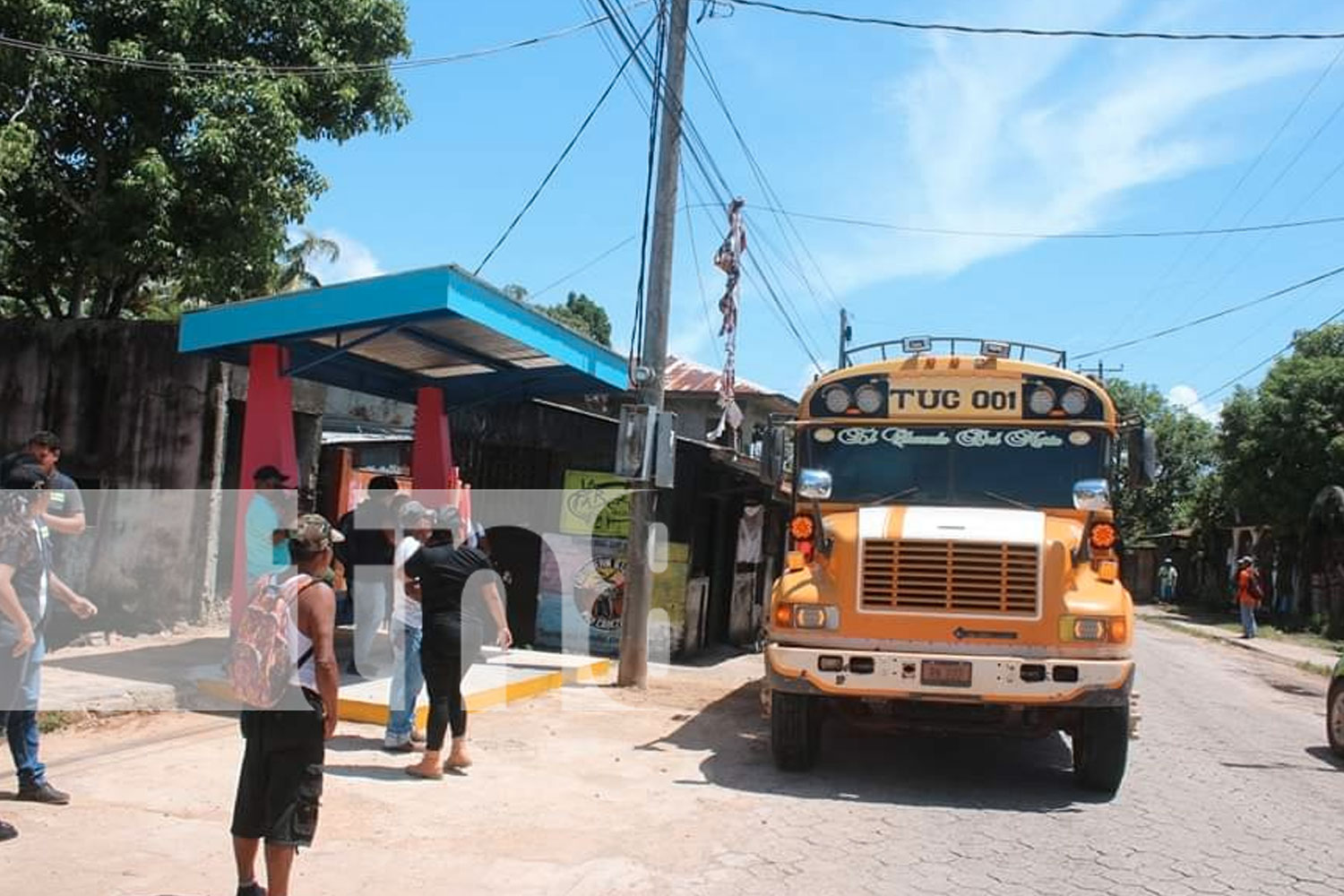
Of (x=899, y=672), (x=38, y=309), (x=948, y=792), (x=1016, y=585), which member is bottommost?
(x=948, y=792)

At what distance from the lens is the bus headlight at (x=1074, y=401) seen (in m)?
8.11

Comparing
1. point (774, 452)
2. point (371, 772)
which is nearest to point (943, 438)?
point (774, 452)

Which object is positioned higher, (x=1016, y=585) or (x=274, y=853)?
(x=1016, y=585)

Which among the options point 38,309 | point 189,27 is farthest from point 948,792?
point 38,309

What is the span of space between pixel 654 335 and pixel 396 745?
16.9 feet

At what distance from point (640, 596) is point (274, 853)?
706cm

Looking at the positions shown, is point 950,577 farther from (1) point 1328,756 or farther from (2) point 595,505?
(2) point 595,505

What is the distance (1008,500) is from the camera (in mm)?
8047

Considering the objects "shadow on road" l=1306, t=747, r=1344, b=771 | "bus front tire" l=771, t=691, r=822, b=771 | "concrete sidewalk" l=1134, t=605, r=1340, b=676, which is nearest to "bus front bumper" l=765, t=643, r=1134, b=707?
"bus front tire" l=771, t=691, r=822, b=771

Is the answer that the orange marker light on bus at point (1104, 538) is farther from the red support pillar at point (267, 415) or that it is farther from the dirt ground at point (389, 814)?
the red support pillar at point (267, 415)

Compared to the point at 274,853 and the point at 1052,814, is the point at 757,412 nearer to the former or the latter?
the point at 1052,814

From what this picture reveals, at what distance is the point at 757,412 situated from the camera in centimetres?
3033

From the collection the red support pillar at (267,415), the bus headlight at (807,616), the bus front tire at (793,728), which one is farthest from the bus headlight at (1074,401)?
the red support pillar at (267,415)

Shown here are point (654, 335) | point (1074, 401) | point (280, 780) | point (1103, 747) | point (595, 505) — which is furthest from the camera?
point (595, 505)
